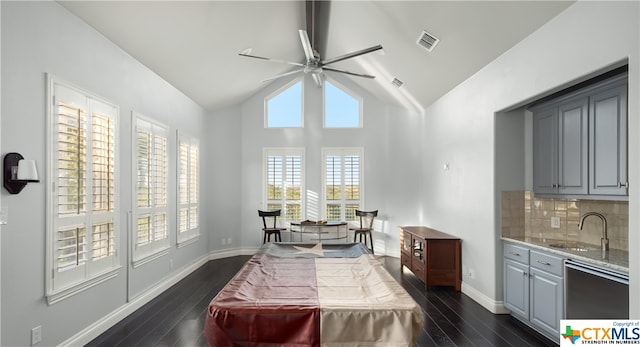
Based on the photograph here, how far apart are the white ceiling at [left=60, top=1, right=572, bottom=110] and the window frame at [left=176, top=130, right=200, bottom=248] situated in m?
0.80

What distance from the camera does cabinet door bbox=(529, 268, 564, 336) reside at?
119 inches

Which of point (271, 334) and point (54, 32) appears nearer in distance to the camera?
point (271, 334)

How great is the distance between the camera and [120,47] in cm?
387

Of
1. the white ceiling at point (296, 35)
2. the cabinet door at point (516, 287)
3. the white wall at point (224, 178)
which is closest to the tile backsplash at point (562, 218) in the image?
the cabinet door at point (516, 287)

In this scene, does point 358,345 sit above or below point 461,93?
below

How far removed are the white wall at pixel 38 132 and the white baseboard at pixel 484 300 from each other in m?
4.13

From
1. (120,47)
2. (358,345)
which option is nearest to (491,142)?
(358,345)

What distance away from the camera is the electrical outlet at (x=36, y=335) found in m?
2.62

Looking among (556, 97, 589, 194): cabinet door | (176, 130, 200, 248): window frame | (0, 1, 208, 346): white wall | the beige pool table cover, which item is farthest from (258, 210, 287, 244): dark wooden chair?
(556, 97, 589, 194): cabinet door

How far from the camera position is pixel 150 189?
454 cm

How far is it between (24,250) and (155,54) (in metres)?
2.66

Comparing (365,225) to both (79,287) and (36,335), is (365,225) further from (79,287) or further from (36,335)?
(36,335)

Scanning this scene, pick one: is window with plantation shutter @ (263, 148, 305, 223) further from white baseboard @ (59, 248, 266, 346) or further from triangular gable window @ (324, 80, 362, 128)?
white baseboard @ (59, 248, 266, 346)

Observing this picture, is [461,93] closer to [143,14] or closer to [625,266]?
[625,266]
